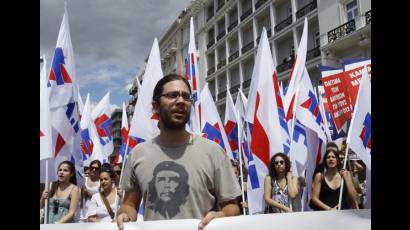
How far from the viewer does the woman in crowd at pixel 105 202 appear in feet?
16.6

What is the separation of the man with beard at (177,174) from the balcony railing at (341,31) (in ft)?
58.1

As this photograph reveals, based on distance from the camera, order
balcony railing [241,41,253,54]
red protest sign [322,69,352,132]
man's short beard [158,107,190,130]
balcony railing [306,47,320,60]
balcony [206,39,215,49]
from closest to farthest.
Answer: man's short beard [158,107,190,130], red protest sign [322,69,352,132], balcony railing [306,47,320,60], balcony railing [241,41,253,54], balcony [206,39,215,49]

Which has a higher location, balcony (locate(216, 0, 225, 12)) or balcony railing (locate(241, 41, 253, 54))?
balcony (locate(216, 0, 225, 12))

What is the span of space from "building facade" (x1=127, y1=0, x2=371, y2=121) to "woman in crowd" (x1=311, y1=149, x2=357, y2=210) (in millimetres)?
13234

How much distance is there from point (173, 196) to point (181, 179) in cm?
9

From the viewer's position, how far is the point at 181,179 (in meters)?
1.94

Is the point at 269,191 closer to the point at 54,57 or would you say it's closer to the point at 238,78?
the point at 54,57

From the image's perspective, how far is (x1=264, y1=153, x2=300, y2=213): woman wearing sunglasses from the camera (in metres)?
5.08

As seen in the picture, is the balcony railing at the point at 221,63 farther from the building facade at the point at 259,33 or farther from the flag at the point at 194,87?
the flag at the point at 194,87

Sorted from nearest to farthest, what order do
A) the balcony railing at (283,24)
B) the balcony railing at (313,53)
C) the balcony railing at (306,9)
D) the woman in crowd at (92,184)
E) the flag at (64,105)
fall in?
the flag at (64,105), the woman in crowd at (92,184), the balcony railing at (313,53), the balcony railing at (306,9), the balcony railing at (283,24)

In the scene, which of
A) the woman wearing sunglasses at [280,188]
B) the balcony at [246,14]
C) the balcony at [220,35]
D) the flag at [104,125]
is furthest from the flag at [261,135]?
the balcony at [220,35]

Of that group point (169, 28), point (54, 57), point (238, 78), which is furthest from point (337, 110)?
point (169, 28)

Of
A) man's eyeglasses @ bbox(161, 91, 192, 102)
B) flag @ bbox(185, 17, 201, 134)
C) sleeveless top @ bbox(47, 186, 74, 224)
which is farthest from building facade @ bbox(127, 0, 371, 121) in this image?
man's eyeglasses @ bbox(161, 91, 192, 102)

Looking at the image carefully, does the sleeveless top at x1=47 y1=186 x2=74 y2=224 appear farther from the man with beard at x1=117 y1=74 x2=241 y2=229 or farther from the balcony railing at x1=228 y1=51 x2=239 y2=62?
the balcony railing at x1=228 y1=51 x2=239 y2=62
